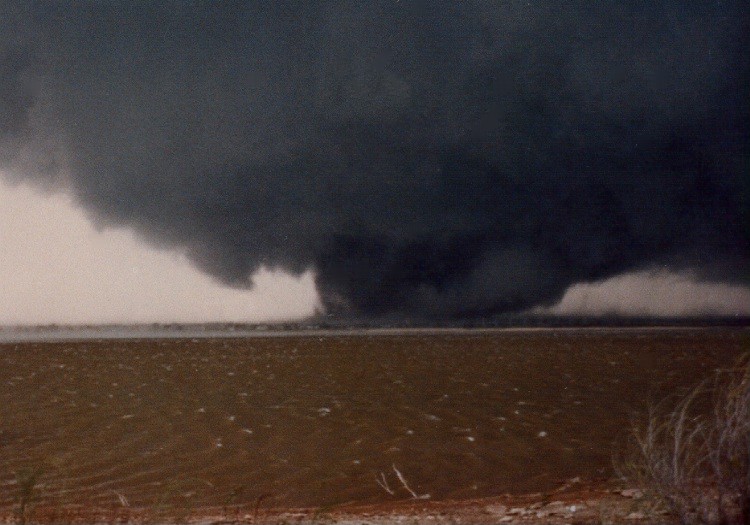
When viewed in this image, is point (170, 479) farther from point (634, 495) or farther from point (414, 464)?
point (634, 495)

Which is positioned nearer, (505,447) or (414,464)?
(414,464)

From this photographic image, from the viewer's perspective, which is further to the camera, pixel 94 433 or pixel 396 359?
pixel 396 359

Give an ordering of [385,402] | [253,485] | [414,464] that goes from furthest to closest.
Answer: [385,402] → [414,464] → [253,485]

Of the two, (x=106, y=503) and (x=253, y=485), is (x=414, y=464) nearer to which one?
(x=253, y=485)

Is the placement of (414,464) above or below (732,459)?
below

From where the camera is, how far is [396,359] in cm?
3244

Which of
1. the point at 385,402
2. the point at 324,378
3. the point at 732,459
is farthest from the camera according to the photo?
the point at 324,378

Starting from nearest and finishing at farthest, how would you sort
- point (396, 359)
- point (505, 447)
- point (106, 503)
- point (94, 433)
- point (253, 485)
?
point (106, 503) → point (253, 485) → point (505, 447) → point (94, 433) → point (396, 359)

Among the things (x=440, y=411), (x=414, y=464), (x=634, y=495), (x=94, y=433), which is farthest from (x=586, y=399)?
(x=94, y=433)

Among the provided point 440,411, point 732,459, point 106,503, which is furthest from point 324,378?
point 732,459

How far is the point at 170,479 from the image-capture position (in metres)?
10.2

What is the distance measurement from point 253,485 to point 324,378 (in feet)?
45.2

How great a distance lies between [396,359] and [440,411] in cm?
1635

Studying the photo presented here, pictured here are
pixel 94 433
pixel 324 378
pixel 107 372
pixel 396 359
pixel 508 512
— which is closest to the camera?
pixel 508 512
